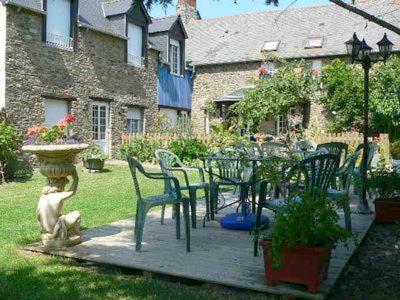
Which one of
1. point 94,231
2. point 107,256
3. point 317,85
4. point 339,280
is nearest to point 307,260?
point 339,280

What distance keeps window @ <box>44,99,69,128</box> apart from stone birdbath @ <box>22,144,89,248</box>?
34.9 feet

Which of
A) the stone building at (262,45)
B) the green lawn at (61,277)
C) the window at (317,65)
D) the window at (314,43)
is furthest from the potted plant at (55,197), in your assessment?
the window at (314,43)

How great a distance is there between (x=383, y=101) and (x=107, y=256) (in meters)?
16.7

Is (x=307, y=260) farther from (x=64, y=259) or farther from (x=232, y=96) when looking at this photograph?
(x=232, y=96)

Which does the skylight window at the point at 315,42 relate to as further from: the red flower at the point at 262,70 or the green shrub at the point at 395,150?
the green shrub at the point at 395,150

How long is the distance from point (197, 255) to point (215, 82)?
64.4 feet

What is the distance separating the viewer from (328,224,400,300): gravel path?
388cm

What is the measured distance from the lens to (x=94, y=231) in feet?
19.0

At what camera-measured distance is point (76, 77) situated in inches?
634

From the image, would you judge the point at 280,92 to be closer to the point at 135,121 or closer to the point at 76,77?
the point at 135,121

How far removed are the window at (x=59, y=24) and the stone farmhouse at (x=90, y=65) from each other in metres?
0.03

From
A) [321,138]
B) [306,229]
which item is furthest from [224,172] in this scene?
[321,138]

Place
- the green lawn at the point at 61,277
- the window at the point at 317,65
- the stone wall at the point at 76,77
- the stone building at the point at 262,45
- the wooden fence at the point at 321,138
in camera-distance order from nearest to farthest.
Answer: the green lawn at the point at 61,277 < the stone wall at the point at 76,77 < the wooden fence at the point at 321,138 < the window at the point at 317,65 < the stone building at the point at 262,45

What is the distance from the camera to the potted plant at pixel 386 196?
6531 mm
